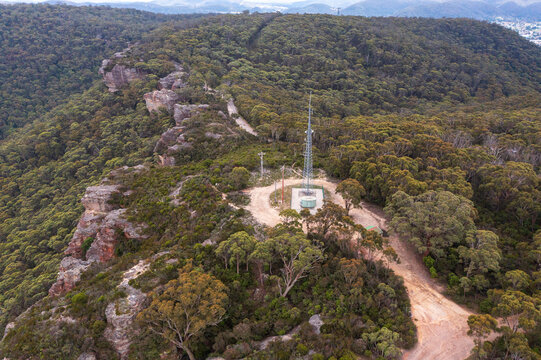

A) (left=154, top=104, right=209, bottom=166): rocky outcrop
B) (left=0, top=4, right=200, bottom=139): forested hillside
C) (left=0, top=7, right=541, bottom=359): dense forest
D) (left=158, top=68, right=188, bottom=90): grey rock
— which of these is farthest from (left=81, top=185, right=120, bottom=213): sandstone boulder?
(left=0, top=4, right=200, bottom=139): forested hillside

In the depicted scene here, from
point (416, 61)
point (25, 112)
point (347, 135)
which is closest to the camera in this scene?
point (347, 135)

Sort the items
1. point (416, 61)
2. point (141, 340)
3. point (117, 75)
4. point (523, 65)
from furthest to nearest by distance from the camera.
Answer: point (523, 65) → point (416, 61) → point (117, 75) → point (141, 340)

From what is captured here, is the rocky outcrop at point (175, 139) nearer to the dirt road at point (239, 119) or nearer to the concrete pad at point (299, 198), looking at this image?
the dirt road at point (239, 119)

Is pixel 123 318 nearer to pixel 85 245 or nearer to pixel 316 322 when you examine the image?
pixel 316 322

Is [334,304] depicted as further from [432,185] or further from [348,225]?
[432,185]

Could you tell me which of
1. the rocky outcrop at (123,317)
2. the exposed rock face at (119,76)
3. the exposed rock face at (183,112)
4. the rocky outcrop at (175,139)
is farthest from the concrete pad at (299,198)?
the exposed rock face at (119,76)

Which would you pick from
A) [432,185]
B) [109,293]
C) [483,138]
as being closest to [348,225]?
[432,185]
